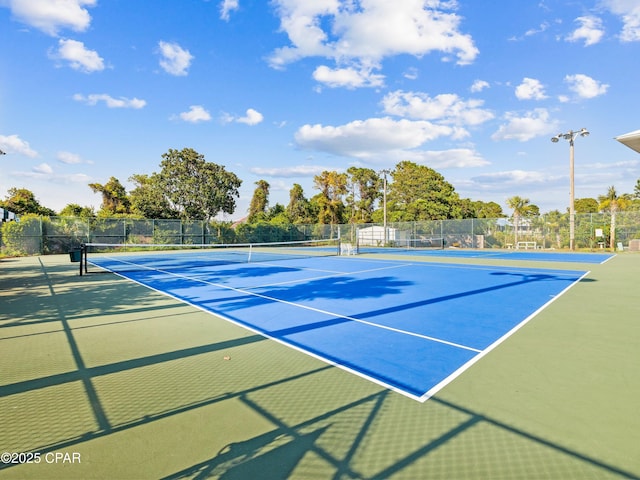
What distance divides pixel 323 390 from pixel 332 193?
53319 millimetres

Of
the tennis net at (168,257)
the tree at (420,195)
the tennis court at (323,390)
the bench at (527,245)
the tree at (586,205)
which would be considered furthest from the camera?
the tree at (586,205)

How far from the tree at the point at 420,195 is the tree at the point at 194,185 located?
22578 millimetres

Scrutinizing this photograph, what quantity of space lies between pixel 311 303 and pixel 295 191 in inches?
1903

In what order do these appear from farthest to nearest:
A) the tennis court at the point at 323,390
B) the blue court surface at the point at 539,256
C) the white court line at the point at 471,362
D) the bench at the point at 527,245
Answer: the bench at the point at 527,245
the blue court surface at the point at 539,256
the white court line at the point at 471,362
the tennis court at the point at 323,390

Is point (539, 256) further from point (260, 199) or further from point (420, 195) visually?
point (260, 199)

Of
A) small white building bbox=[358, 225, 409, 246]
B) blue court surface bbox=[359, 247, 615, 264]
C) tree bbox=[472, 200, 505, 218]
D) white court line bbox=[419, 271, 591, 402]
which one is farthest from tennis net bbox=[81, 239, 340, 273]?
tree bbox=[472, 200, 505, 218]

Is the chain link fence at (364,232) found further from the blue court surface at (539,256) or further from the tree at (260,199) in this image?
the tree at (260,199)

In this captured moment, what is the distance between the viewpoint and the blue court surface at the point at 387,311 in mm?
4590

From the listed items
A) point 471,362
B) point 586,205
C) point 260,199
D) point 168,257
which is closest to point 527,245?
point 168,257

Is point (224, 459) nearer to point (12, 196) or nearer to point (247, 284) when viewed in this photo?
point (247, 284)

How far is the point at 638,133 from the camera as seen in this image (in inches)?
138

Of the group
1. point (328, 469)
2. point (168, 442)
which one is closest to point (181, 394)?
point (168, 442)

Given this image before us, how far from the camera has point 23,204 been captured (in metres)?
39.0

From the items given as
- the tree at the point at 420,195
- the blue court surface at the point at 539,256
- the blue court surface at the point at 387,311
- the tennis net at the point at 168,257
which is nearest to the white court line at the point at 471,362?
the blue court surface at the point at 387,311
